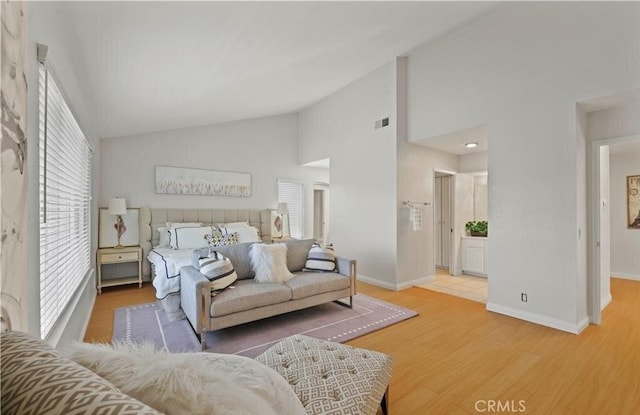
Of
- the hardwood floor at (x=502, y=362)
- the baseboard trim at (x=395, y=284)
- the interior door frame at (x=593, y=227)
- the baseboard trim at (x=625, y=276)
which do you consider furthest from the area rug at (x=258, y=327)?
the baseboard trim at (x=625, y=276)

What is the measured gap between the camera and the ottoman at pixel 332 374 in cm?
135

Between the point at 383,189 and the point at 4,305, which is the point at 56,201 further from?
the point at 383,189

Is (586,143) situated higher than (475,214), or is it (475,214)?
(586,143)

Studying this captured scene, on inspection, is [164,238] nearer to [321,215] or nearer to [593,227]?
[321,215]

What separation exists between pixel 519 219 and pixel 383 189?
1.91m

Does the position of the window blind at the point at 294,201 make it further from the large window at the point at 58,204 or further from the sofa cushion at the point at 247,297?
the large window at the point at 58,204

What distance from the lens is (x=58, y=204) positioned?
1.93 meters

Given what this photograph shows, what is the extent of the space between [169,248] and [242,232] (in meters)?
1.16

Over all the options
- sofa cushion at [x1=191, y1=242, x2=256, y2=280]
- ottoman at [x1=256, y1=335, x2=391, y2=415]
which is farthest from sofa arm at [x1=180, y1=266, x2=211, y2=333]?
ottoman at [x1=256, y1=335, x2=391, y2=415]

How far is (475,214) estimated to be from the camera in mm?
5875

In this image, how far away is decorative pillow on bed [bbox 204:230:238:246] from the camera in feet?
15.3

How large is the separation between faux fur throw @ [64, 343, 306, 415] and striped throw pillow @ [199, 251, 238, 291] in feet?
6.63

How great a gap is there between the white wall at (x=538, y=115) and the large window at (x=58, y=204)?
4.16 m

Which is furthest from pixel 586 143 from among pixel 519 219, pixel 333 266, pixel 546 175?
pixel 333 266
